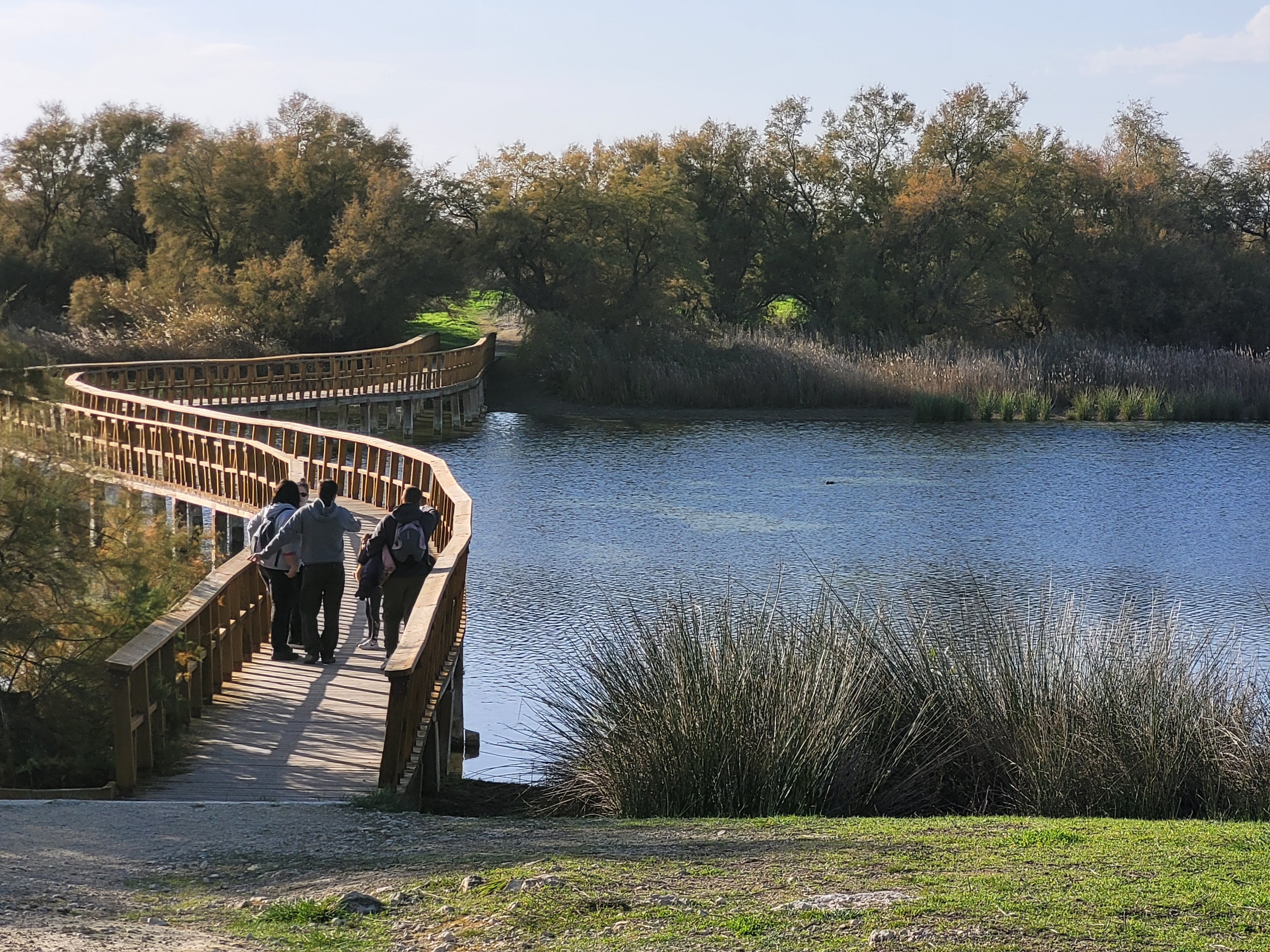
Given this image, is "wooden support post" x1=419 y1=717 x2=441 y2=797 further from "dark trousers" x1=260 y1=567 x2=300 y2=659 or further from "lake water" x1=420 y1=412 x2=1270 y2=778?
"dark trousers" x1=260 y1=567 x2=300 y2=659

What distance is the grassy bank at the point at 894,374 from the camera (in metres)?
40.2

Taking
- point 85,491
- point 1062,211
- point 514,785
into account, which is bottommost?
point 514,785

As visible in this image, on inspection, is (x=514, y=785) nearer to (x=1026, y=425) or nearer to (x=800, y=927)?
(x=800, y=927)

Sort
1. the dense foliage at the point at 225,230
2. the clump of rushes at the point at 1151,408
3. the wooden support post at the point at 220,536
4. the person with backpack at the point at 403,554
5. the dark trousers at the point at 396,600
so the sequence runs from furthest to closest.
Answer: the dense foliage at the point at 225,230 → the clump of rushes at the point at 1151,408 → the wooden support post at the point at 220,536 → the dark trousers at the point at 396,600 → the person with backpack at the point at 403,554

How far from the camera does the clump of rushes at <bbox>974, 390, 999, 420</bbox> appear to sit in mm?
40031

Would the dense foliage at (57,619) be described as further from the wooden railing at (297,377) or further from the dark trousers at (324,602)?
the wooden railing at (297,377)

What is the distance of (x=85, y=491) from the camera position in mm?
11711

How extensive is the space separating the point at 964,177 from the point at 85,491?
49.4 m

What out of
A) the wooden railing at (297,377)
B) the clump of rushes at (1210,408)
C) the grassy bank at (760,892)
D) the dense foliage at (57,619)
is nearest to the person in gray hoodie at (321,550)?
the dense foliage at (57,619)

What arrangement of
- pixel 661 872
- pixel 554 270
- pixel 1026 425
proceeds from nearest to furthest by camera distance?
pixel 661 872, pixel 1026 425, pixel 554 270

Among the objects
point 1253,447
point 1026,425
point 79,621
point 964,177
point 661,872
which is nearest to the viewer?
point 661,872

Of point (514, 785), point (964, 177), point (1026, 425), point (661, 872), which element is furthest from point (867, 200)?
point (661, 872)

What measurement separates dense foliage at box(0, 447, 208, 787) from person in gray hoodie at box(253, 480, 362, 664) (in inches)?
47.3

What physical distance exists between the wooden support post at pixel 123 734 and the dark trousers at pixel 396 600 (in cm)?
333
